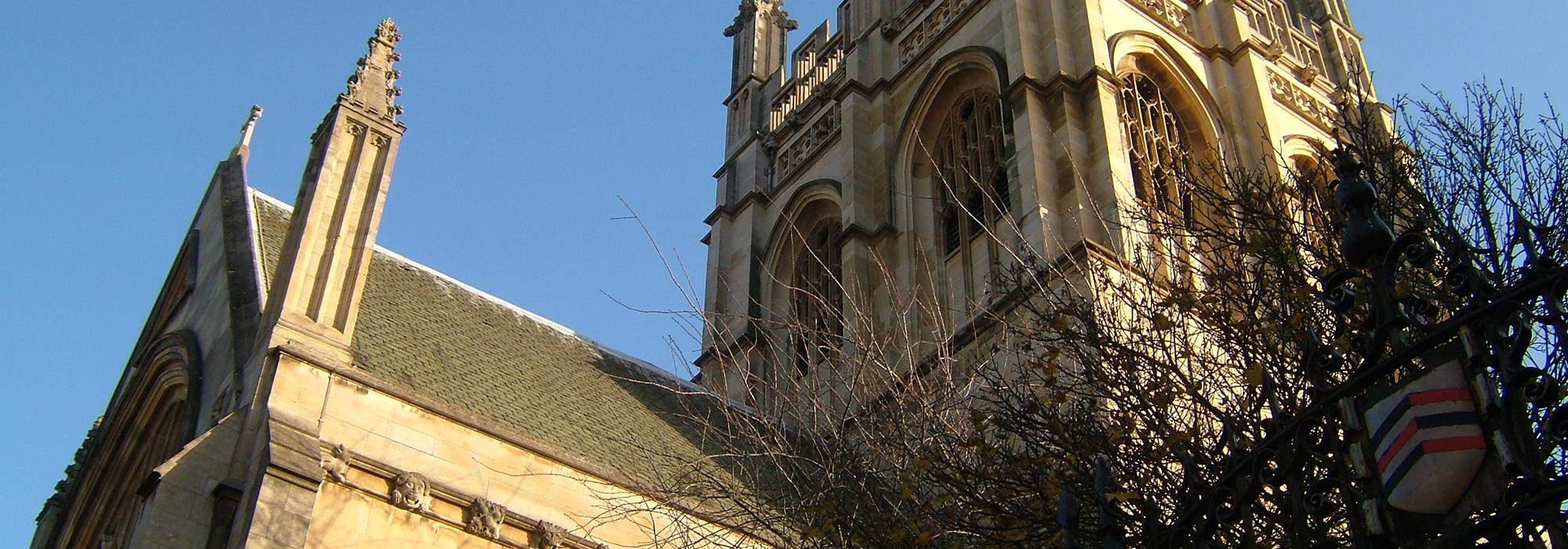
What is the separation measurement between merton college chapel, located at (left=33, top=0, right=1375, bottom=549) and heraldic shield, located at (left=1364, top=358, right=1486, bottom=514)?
275 inches

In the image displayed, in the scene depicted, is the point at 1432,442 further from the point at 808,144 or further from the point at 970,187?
the point at 808,144

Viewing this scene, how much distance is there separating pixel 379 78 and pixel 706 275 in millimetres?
11565

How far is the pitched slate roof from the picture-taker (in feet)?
47.6

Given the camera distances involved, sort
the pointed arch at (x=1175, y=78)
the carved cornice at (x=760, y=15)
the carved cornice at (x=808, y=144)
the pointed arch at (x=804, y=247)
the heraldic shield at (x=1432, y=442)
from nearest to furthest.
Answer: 1. the heraldic shield at (x=1432, y=442)
2. the pointed arch at (x=1175, y=78)
3. the pointed arch at (x=804, y=247)
4. the carved cornice at (x=808, y=144)
5. the carved cornice at (x=760, y=15)

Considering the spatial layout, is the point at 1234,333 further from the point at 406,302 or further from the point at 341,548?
the point at 406,302

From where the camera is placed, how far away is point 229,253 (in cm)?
1546

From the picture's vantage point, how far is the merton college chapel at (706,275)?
12.2 m

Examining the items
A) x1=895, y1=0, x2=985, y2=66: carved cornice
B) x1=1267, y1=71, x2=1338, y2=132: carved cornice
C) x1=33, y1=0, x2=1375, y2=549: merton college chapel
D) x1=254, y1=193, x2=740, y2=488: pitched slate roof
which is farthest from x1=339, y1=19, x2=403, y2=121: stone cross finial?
x1=1267, y1=71, x2=1338, y2=132: carved cornice

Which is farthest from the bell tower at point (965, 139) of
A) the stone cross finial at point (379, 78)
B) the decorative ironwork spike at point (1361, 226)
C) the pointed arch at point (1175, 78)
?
the decorative ironwork spike at point (1361, 226)

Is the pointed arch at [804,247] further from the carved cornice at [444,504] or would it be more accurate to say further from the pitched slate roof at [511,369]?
the carved cornice at [444,504]

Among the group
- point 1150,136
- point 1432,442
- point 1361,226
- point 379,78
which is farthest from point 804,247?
point 1432,442

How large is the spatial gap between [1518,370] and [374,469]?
9.81 meters

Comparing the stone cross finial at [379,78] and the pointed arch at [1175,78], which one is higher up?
the pointed arch at [1175,78]

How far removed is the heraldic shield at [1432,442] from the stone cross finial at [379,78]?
12089mm
